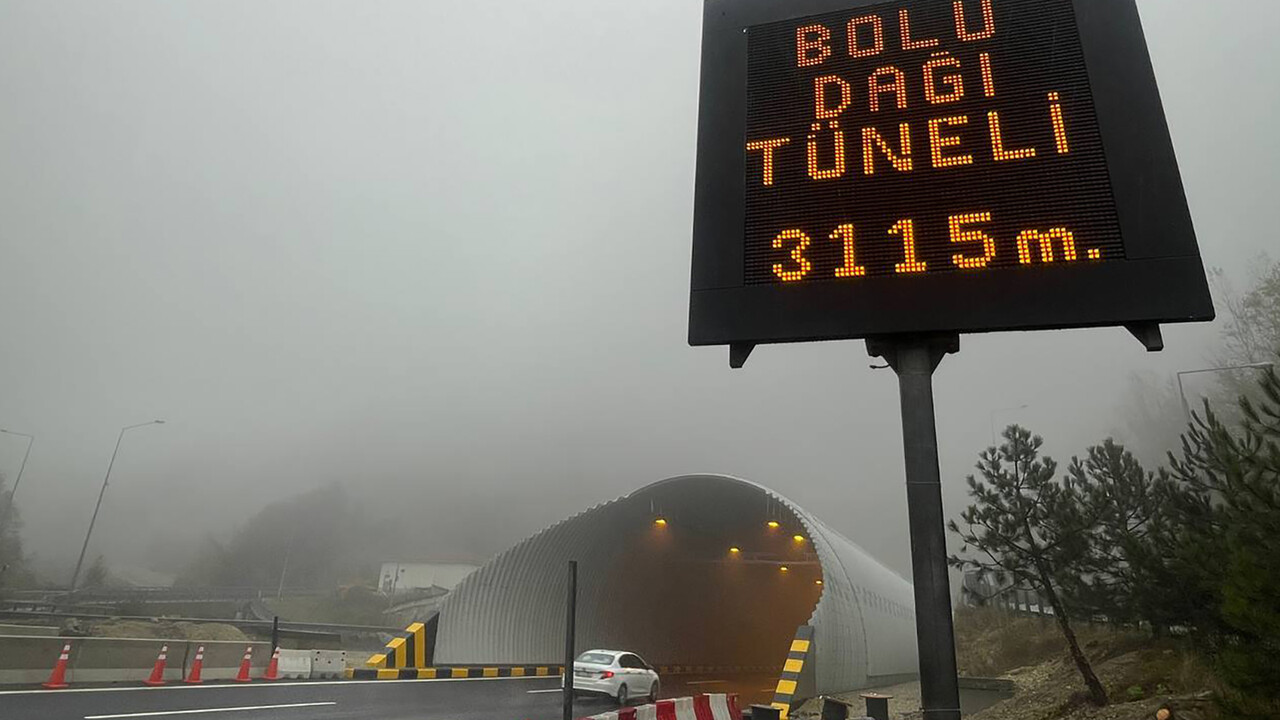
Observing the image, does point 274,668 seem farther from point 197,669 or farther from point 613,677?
point 613,677

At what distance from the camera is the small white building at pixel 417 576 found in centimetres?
6303

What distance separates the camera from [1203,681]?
10492 mm

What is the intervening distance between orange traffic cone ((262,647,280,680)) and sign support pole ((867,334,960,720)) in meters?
14.5

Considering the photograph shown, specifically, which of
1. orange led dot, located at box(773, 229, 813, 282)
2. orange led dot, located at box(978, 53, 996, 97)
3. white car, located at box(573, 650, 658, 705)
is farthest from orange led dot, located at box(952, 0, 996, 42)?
white car, located at box(573, 650, 658, 705)

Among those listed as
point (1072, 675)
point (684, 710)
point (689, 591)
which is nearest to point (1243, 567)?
point (684, 710)

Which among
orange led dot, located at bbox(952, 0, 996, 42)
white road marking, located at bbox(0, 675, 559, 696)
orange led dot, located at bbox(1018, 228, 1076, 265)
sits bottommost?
white road marking, located at bbox(0, 675, 559, 696)

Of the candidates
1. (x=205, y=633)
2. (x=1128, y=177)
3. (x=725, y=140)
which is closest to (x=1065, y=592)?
(x=1128, y=177)

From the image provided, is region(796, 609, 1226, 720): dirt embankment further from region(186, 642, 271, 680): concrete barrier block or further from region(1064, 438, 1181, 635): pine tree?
region(186, 642, 271, 680): concrete barrier block

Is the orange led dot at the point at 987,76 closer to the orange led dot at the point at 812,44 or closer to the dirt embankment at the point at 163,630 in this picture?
the orange led dot at the point at 812,44

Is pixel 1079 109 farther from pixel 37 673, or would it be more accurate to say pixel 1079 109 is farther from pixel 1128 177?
pixel 37 673

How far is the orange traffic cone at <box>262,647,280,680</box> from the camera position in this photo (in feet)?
49.2

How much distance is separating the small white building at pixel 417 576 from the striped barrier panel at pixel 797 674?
168ft

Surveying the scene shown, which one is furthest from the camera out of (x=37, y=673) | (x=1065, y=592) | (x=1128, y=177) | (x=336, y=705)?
(x=1065, y=592)

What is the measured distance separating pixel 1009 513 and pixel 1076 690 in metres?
3.23
